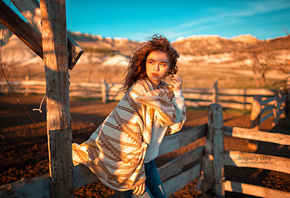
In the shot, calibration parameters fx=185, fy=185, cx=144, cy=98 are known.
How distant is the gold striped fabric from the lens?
1.32 m

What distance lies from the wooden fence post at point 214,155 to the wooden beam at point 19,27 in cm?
219

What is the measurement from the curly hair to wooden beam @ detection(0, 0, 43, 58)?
750mm

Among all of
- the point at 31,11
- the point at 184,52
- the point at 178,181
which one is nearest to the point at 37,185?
the point at 31,11

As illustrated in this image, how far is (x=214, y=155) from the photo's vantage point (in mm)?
2625

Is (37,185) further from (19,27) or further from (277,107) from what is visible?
(277,107)

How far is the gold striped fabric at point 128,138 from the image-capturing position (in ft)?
4.32

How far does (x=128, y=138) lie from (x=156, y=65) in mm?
675

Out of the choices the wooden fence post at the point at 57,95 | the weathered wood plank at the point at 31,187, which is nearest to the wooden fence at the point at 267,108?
the wooden fence post at the point at 57,95

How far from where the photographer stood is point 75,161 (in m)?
1.50

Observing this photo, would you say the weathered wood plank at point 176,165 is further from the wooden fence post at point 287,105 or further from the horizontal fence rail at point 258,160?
the wooden fence post at point 287,105

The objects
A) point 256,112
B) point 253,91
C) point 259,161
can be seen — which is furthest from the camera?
point 253,91

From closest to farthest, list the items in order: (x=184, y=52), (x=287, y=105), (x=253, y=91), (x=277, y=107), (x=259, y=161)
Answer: (x=259, y=161), (x=277, y=107), (x=287, y=105), (x=253, y=91), (x=184, y=52)

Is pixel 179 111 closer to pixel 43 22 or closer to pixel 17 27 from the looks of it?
pixel 43 22

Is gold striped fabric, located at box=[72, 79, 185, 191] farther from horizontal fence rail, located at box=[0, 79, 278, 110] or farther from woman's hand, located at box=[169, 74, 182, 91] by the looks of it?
horizontal fence rail, located at box=[0, 79, 278, 110]
